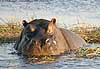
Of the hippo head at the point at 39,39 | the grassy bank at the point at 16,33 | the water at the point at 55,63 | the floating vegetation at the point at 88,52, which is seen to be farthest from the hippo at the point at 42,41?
the grassy bank at the point at 16,33

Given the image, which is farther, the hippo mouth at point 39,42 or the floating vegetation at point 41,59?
the hippo mouth at point 39,42

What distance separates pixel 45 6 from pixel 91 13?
271 centimetres

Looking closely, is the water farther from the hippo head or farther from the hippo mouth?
the hippo mouth

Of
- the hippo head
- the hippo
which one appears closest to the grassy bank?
the hippo

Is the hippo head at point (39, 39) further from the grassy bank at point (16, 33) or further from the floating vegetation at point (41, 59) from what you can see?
the grassy bank at point (16, 33)

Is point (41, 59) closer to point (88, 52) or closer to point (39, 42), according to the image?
point (39, 42)

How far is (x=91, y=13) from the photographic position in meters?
17.8

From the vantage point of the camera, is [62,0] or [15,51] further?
[62,0]

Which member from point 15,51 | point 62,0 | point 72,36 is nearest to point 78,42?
point 72,36

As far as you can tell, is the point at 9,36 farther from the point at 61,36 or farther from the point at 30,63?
the point at 30,63

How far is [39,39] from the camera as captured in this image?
9.75m

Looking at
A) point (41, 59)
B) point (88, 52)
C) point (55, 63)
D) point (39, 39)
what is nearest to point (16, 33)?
point (88, 52)

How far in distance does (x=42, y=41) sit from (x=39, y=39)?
8 cm

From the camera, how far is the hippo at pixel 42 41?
9.70 meters
